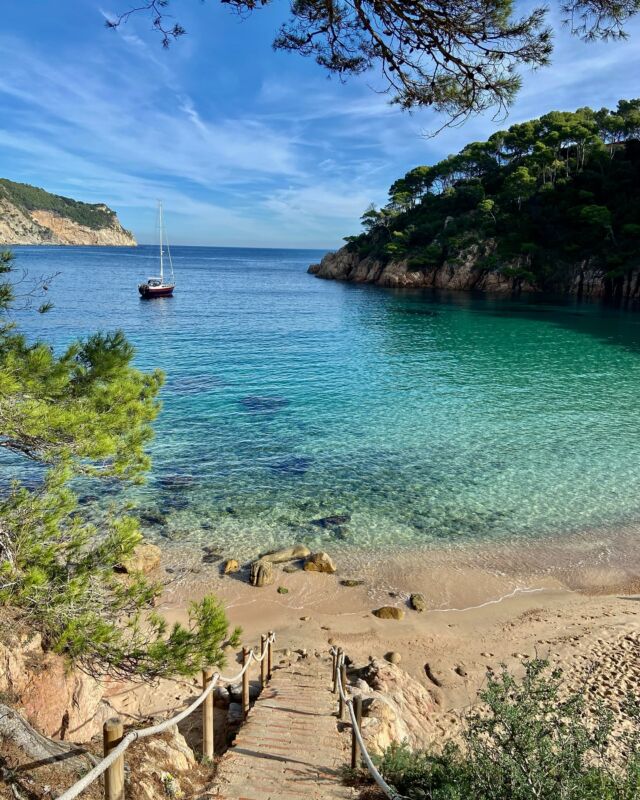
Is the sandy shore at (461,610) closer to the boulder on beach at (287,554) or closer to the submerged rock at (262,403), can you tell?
the boulder on beach at (287,554)

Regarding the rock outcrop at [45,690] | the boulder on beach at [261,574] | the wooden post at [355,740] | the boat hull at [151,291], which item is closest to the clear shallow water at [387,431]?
the boulder on beach at [261,574]

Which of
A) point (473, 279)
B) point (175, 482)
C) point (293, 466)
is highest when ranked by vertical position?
point (473, 279)

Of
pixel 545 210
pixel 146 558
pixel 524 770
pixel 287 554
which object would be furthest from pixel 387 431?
pixel 545 210

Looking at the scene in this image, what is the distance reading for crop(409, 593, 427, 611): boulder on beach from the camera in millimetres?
10641

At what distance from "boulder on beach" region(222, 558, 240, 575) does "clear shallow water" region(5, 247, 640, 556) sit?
2.54ft

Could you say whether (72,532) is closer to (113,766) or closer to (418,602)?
(113,766)

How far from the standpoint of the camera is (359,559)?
1223 cm

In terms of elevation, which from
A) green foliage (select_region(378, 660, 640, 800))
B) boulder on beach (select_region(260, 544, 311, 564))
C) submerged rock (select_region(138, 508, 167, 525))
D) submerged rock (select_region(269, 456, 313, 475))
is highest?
green foliage (select_region(378, 660, 640, 800))

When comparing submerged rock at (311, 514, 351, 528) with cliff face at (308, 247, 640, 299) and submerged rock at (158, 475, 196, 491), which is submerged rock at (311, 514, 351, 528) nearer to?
submerged rock at (158, 475, 196, 491)

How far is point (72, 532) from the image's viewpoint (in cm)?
565

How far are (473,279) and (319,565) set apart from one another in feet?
217

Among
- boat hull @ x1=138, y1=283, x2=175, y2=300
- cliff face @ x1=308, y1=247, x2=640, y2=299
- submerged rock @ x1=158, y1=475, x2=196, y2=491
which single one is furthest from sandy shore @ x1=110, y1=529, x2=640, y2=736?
cliff face @ x1=308, y1=247, x2=640, y2=299

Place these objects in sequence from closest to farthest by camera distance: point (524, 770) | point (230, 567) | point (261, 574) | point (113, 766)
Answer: point (113, 766)
point (524, 770)
point (261, 574)
point (230, 567)

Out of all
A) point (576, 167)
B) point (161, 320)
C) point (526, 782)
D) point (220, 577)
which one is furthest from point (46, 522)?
point (576, 167)
